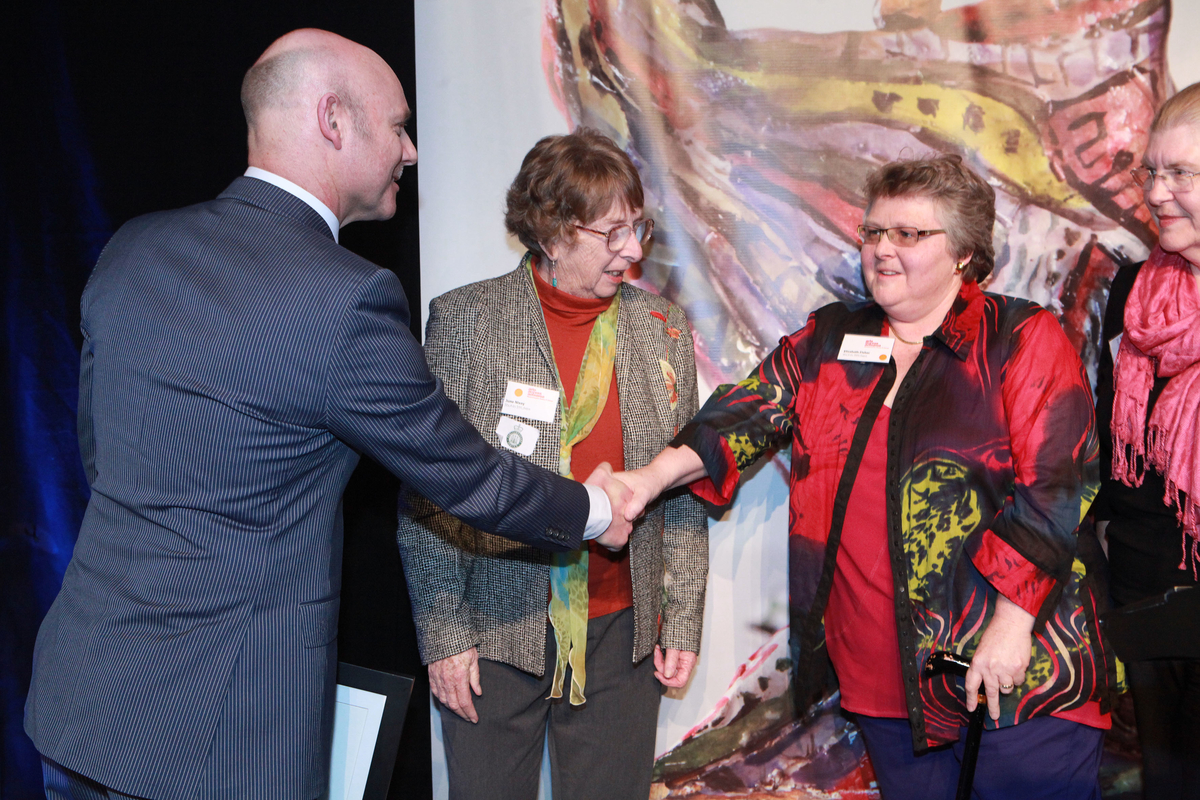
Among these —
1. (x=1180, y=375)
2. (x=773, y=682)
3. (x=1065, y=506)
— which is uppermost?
(x=1180, y=375)

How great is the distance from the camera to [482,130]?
8.43 ft

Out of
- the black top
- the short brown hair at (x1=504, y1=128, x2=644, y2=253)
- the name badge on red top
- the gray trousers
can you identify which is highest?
the short brown hair at (x1=504, y1=128, x2=644, y2=253)

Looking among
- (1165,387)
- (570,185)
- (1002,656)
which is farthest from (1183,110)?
(570,185)

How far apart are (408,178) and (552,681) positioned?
60.3 inches

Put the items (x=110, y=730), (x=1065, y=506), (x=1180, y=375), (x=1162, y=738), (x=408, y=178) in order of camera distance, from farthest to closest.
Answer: (x=408, y=178)
(x=1162, y=738)
(x=1180, y=375)
(x=1065, y=506)
(x=110, y=730)

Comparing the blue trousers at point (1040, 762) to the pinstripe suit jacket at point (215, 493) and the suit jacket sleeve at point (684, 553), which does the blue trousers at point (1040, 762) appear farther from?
the pinstripe suit jacket at point (215, 493)

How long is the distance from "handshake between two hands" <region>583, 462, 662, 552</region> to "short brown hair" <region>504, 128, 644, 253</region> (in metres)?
0.61

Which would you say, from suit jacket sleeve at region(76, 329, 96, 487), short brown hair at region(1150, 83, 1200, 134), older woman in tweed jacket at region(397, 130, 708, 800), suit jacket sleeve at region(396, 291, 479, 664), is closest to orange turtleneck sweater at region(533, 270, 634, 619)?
older woman in tweed jacket at region(397, 130, 708, 800)

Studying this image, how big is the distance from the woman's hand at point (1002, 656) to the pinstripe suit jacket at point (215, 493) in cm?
135

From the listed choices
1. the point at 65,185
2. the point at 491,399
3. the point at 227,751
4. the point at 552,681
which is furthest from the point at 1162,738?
the point at 65,185

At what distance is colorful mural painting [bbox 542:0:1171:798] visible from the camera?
2.46m

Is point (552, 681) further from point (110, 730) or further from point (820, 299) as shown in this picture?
point (820, 299)

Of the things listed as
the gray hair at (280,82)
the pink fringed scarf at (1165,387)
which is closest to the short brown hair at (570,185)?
the gray hair at (280,82)

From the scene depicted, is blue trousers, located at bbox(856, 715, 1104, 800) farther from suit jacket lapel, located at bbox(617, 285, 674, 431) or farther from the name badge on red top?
suit jacket lapel, located at bbox(617, 285, 674, 431)
